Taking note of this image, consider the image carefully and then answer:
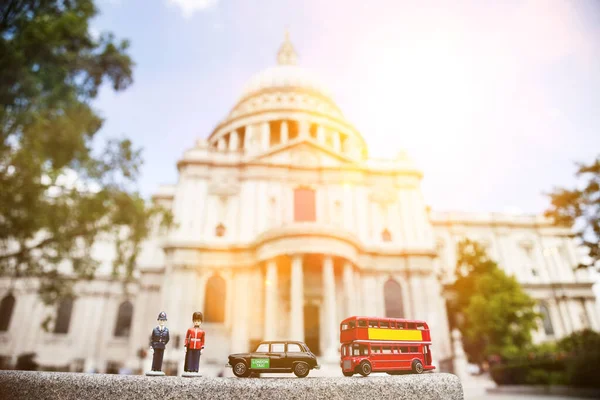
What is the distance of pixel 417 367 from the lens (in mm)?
5820

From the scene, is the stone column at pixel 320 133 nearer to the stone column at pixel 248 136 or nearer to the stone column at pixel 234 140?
the stone column at pixel 248 136

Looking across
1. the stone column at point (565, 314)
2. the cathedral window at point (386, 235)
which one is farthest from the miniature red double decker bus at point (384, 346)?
the stone column at point (565, 314)

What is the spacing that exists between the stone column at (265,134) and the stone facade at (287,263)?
0.71 metres

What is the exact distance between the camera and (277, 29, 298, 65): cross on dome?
211ft

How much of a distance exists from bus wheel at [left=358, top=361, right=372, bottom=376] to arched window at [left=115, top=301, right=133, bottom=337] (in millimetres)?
35676

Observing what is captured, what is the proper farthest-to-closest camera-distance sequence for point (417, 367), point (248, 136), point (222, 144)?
point (222, 144) → point (248, 136) → point (417, 367)

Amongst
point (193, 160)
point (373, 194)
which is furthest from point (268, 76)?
point (373, 194)

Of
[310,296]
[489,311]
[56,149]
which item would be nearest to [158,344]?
[56,149]

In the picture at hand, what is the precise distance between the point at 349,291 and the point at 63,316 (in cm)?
2841

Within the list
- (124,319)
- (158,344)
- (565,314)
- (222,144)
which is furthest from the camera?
(222,144)

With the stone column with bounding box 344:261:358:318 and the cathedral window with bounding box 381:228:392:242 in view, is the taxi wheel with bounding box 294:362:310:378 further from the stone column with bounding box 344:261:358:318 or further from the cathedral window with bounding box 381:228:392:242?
the cathedral window with bounding box 381:228:392:242

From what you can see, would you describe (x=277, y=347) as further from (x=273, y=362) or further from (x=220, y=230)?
(x=220, y=230)

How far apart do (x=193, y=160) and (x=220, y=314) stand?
1408 cm

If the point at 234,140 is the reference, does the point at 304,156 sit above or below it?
below
